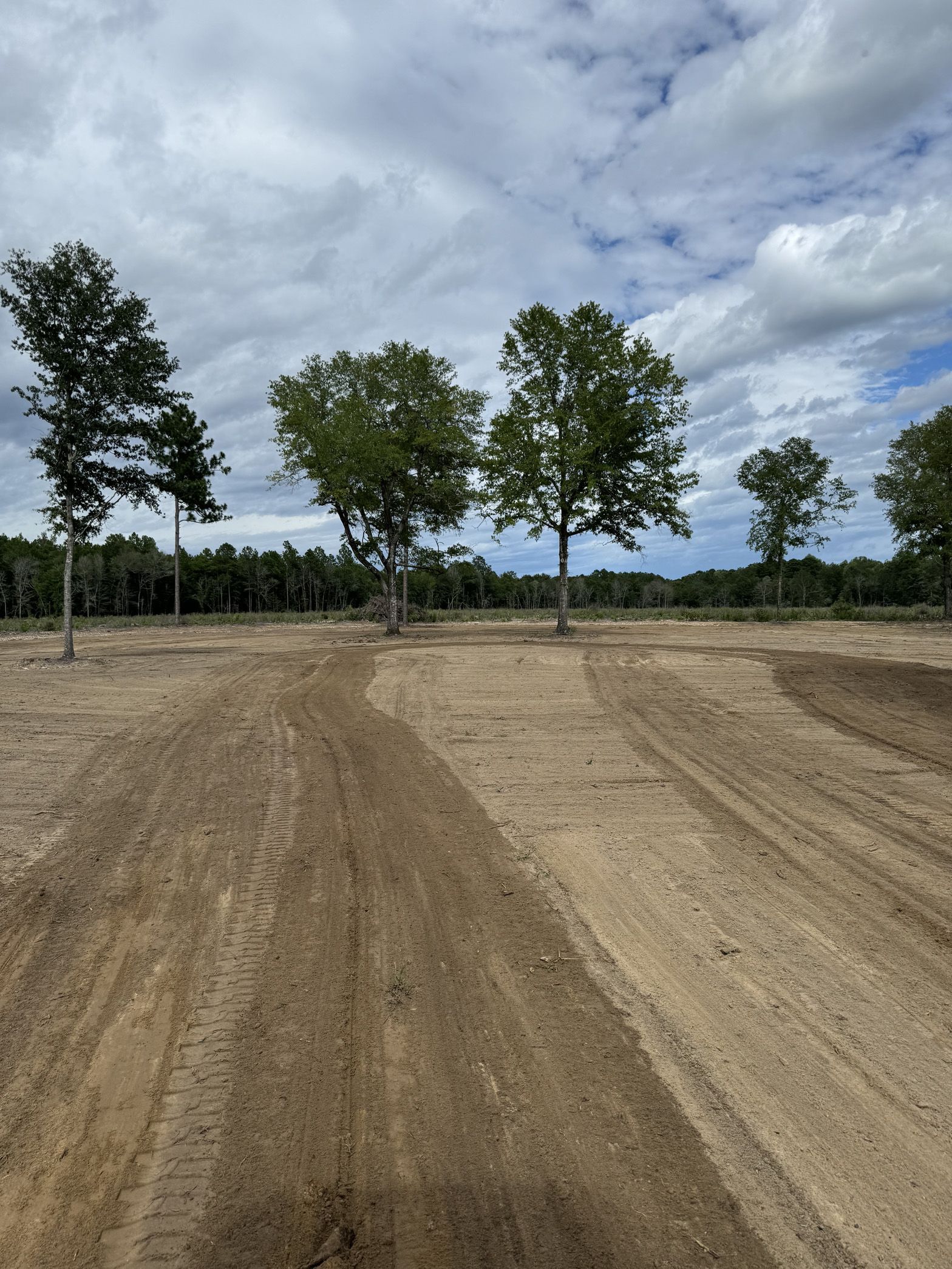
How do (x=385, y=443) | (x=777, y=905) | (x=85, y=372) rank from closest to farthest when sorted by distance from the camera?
(x=777, y=905) → (x=85, y=372) → (x=385, y=443)

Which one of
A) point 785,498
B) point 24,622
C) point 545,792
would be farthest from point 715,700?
point 24,622

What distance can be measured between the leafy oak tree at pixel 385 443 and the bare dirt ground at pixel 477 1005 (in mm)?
19087

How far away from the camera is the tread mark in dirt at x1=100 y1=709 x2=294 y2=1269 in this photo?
2.37 metres

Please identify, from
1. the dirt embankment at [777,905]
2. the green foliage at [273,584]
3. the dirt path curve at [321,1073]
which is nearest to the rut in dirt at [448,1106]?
the dirt path curve at [321,1073]

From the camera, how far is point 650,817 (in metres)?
6.35

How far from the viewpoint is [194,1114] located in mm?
2887

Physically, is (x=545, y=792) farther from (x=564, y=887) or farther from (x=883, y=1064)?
(x=883, y=1064)

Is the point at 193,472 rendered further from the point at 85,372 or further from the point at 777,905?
the point at 777,905

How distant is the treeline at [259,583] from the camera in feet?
266

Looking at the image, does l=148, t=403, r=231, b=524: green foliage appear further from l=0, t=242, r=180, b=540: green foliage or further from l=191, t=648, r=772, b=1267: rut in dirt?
l=191, t=648, r=772, b=1267: rut in dirt

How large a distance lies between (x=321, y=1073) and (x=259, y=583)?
8868cm

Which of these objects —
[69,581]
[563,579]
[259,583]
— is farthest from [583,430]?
[259,583]

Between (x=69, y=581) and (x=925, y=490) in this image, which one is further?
(x=925, y=490)

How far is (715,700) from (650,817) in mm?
5386
